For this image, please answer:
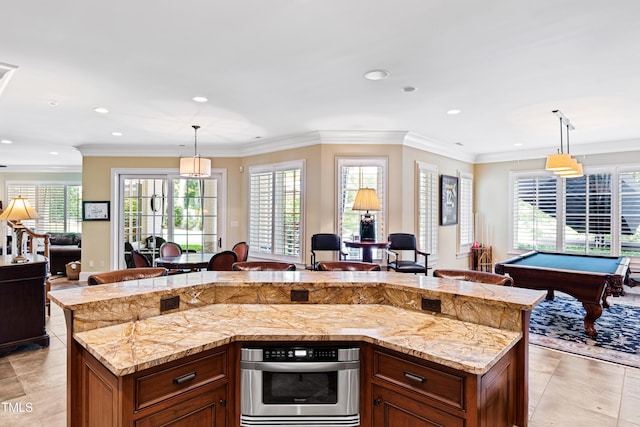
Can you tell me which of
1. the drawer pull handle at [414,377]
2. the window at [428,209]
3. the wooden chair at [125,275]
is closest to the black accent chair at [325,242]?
the window at [428,209]

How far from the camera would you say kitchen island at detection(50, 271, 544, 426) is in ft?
4.94

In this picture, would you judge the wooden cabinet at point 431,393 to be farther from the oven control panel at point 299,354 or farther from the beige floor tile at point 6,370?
the beige floor tile at point 6,370

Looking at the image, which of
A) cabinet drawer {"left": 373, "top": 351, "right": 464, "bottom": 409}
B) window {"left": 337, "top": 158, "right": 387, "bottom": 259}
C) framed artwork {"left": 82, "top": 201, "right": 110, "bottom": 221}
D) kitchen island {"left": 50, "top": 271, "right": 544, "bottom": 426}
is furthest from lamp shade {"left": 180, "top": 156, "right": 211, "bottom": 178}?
cabinet drawer {"left": 373, "top": 351, "right": 464, "bottom": 409}

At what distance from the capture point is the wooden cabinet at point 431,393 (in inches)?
58.6

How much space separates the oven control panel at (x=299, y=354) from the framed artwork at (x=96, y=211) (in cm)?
679

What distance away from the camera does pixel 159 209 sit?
7.29 meters

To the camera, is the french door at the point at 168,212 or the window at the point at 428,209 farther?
the french door at the point at 168,212

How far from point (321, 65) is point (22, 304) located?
3.70m

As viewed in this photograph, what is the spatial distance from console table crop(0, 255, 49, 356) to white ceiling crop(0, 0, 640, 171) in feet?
6.08

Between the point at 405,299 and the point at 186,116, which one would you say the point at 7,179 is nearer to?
the point at 186,116

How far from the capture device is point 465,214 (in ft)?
25.8

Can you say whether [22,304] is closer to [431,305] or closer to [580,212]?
[431,305]

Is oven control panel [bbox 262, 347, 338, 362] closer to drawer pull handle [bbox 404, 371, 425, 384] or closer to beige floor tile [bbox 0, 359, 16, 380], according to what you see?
drawer pull handle [bbox 404, 371, 425, 384]

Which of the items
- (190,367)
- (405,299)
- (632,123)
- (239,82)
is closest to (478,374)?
(405,299)
